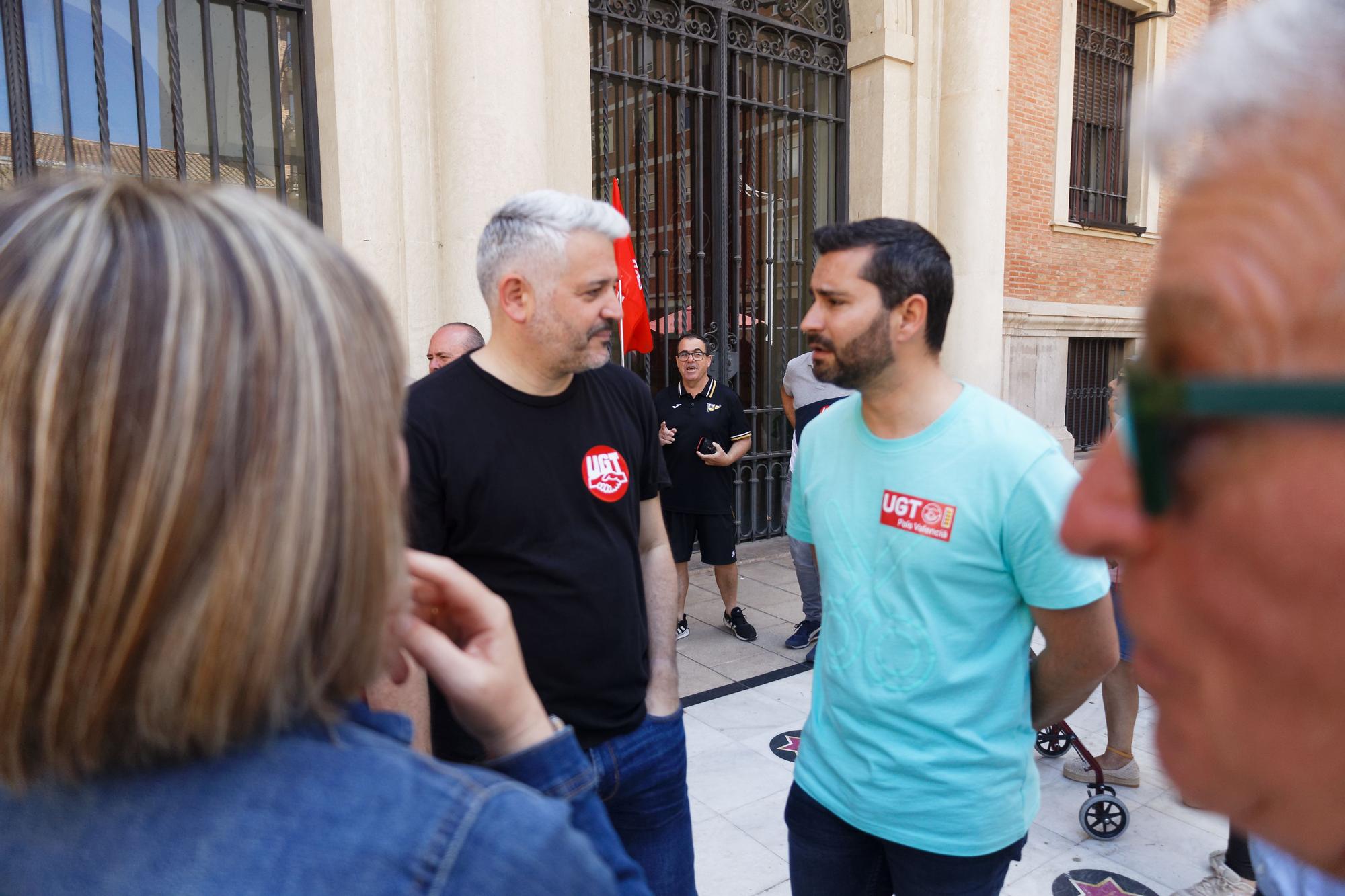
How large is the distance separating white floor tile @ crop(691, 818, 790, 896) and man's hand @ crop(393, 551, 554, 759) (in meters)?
2.21

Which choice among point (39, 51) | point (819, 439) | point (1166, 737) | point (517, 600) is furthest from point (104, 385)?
point (39, 51)

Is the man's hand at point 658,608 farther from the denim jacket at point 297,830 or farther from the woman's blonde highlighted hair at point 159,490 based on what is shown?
the woman's blonde highlighted hair at point 159,490

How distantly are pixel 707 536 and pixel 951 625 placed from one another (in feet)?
13.0

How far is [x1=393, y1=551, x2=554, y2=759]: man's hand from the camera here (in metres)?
0.99

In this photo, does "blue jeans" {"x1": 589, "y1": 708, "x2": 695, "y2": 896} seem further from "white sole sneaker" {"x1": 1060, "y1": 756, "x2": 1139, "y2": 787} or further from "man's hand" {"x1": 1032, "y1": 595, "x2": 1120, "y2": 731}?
"white sole sneaker" {"x1": 1060, "y1": 756, "x2": 1139, "y2": 787}

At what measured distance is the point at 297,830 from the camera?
0.69m

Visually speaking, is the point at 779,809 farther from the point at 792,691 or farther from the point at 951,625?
the point at 951,625

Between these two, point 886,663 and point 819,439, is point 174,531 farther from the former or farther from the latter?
point 819,439

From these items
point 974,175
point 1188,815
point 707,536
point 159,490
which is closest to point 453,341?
point 707,536

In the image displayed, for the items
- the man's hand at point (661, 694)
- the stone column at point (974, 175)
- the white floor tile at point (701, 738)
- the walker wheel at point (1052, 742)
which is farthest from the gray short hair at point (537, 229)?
the stone column at point (974, 175)

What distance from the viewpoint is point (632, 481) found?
231 cm

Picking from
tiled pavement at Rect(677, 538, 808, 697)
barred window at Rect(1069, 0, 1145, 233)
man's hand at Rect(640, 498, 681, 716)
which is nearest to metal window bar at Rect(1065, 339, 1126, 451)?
barred window at Rect(1069, 0, 1145, 233)

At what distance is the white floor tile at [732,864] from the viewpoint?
3029 millimetres

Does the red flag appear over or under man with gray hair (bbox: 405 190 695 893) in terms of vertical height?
over
